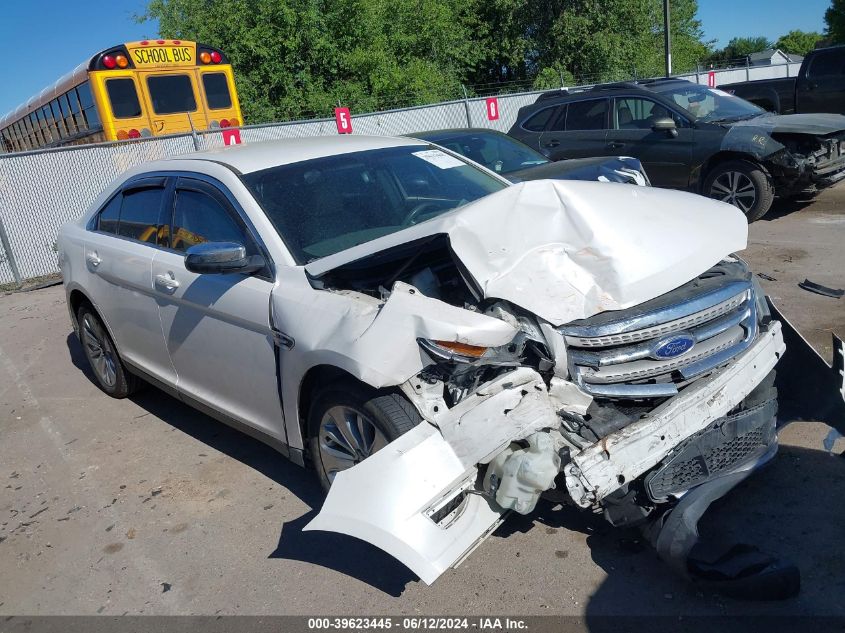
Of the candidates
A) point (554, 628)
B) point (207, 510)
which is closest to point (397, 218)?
point (207, 510)

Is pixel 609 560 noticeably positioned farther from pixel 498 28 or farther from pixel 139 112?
pixel 498 28

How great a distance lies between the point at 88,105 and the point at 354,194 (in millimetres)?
12195

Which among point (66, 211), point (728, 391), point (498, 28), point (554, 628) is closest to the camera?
point (554, 628)

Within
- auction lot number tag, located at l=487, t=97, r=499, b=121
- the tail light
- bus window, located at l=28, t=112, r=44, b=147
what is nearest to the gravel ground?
the tail light

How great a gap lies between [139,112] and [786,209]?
11587mm

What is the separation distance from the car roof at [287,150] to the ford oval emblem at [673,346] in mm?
2214

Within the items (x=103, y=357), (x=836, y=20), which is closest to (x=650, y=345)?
(x=103, y=357)

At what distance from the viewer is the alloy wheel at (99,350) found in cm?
545

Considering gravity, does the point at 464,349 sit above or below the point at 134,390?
above

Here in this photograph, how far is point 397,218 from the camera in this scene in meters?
3.98

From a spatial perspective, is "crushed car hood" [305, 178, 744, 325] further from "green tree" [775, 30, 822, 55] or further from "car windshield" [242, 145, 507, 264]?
"green tree" [775, 30, 822, 55]

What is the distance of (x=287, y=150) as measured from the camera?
4.25 m

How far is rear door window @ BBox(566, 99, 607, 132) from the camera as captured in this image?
10219mm

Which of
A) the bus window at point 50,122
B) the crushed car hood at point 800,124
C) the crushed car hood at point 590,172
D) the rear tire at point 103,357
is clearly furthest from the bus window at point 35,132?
the crushed car hood at point 800,124
